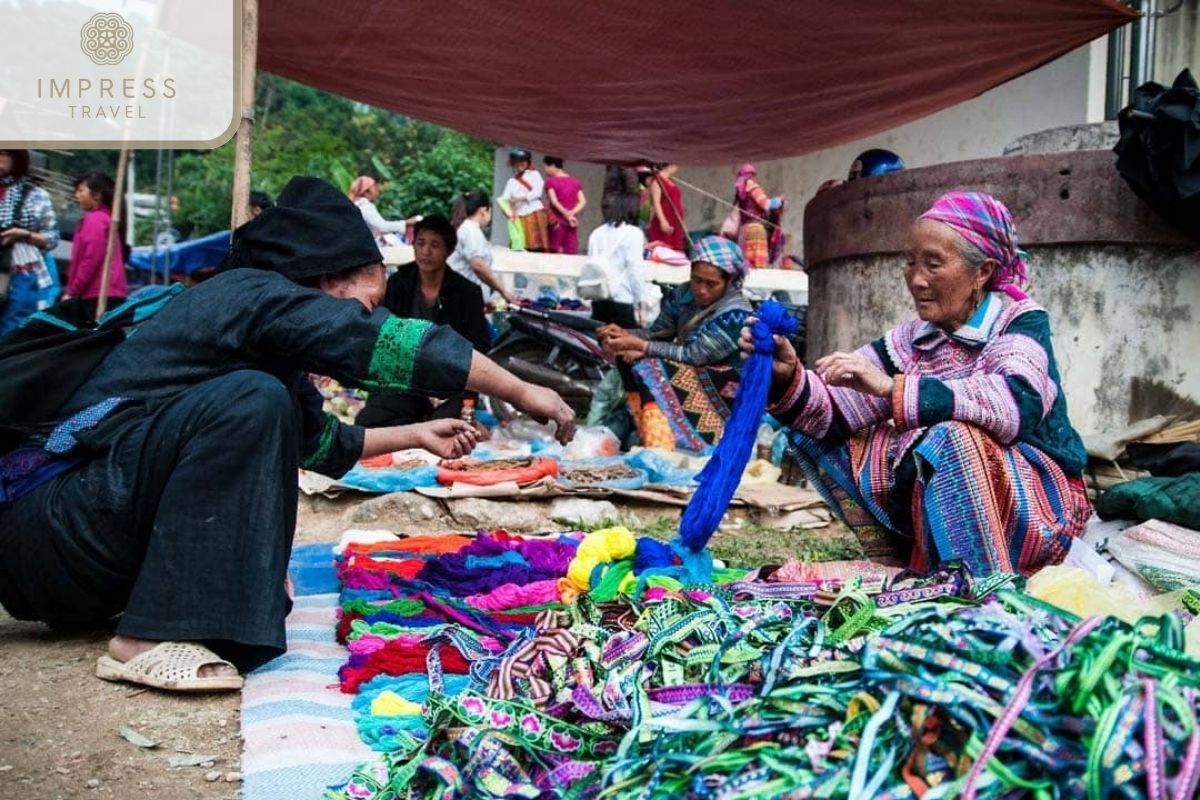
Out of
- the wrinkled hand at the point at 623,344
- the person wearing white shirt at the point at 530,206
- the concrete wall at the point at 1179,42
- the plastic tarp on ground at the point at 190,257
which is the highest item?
the concrete wall at the point at 1179,42

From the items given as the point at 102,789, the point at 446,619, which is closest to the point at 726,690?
the point at 102,789

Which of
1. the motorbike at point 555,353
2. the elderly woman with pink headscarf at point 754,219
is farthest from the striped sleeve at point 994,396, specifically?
the elderly woman with pink headscarf at point 754,219

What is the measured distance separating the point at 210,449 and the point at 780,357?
1.61 m

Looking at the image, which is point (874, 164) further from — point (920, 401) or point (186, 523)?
point (186, 523)

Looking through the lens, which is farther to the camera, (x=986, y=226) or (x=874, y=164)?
(x=874, y=164)

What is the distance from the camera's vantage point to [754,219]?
11328 millimetres

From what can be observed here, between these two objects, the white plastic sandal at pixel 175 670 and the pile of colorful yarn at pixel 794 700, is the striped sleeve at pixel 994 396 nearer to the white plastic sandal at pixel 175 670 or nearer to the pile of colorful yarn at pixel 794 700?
the pile of colorful yarn at pixel 794 700

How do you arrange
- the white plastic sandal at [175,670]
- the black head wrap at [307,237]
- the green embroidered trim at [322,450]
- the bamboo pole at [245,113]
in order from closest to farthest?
the white plastic sandal at [175,670] < the black head wrap at [307,237] < the green embroidered trim at [322,450] < the bamboo pole at [245,113]

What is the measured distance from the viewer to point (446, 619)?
299 centimetres

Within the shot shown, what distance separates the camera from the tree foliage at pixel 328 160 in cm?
1888

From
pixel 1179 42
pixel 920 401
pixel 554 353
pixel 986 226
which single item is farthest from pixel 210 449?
pixel 1179 42

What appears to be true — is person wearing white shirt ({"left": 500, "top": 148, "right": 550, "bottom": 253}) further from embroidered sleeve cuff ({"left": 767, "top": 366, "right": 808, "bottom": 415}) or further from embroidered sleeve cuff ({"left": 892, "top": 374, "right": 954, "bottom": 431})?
embroidered sleeve cuff ({"left": 892, "top": 374, "right": 954, "bottom": 431})

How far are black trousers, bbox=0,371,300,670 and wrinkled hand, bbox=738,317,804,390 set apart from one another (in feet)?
4.37

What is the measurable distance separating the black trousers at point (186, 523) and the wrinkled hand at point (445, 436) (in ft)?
1.27
